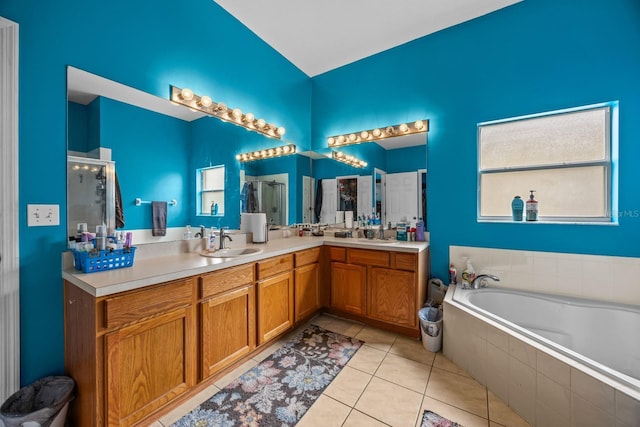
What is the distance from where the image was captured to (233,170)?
7.83 ft

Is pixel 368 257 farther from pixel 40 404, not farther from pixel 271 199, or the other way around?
pixel 40 404

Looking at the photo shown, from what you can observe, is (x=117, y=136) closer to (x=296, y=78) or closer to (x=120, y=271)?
(x=120, y=271)

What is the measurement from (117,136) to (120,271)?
87cm

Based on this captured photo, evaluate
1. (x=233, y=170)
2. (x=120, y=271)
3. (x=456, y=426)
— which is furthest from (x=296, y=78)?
(x=456, y=426)

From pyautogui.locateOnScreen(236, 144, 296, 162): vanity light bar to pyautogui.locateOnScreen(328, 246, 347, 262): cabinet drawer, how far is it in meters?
1.22

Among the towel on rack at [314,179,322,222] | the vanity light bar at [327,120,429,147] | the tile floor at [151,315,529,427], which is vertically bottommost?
the tile floor at [151,315,529,427]

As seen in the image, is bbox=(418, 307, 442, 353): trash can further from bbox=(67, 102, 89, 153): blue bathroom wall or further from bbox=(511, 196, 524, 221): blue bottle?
bbox=(67, 102, 89, 153): blue bathroom wall

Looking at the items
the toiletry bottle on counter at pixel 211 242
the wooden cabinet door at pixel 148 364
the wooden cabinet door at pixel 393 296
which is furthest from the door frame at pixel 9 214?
the wooden cabinet door at pixel 393 296

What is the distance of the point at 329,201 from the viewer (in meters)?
3.15

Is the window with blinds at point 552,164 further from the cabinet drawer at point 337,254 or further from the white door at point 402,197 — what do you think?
the cabinet drawer at point 337,254

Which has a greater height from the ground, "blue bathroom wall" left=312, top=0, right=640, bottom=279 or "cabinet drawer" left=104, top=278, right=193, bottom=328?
"blue bathroom wall" left=312, top=0, right=640, bottom=279

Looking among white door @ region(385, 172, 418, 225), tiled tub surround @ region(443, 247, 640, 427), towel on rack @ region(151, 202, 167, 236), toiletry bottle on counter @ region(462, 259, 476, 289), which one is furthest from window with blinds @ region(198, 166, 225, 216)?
toiletry bottle on counter @ region(462, 259, 476, 289)

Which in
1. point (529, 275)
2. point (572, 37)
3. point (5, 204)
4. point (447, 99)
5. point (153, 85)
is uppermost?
point (572, 37)

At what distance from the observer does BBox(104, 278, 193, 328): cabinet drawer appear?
3.80 ft
